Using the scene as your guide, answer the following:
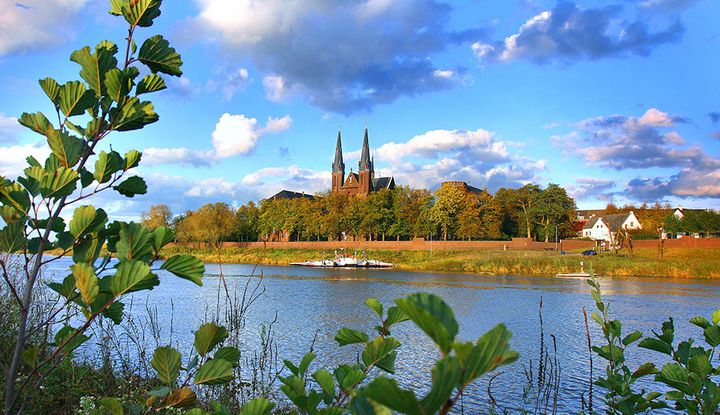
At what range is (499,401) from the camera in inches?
363

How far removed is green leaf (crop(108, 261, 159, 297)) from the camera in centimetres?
111

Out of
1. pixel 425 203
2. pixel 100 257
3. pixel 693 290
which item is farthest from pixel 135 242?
pixel 425 203

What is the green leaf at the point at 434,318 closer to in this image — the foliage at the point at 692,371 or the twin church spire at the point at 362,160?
the foliage at the point at 692,371

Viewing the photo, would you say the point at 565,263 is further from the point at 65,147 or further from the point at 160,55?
the point at 65,147

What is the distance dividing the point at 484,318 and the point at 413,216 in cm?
5416

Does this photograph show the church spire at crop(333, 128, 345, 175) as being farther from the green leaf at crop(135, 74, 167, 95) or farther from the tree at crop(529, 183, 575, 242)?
the green leaf at crop(135, 74, 167, 95)

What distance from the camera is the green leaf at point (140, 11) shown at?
5.04 feet

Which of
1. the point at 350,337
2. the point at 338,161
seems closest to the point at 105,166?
the point at 350,337

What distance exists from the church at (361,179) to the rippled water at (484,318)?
67.7 metres

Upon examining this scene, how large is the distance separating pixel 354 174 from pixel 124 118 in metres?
103

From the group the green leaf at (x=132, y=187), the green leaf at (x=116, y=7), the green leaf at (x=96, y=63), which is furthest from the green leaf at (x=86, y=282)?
the green leaf at (x=116, y=7)

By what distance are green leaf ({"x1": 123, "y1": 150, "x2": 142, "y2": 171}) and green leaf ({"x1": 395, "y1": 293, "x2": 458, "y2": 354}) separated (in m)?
1.19

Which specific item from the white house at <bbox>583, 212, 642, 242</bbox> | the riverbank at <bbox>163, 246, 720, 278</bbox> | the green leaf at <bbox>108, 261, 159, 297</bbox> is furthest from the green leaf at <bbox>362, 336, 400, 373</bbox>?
the white house at <bbox>583, 212, 642, 242</bbox>

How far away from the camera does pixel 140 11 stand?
1542mm
